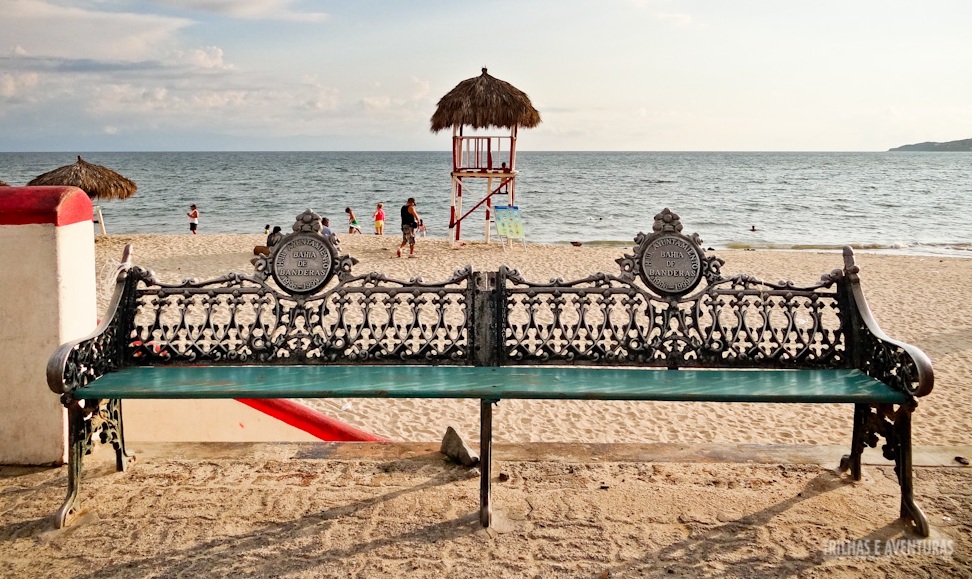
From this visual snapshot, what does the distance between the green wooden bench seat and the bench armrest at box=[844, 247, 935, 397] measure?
0.06 metres

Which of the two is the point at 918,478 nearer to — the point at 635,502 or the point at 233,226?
the point at 635,502

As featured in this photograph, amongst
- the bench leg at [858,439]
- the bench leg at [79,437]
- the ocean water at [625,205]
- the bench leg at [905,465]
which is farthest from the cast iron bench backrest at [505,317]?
the ocean water at [625,205]

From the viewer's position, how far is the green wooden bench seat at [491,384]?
3107 mm

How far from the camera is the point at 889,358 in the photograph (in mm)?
Answer: 3213

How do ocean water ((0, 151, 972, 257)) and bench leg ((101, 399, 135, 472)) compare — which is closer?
bench leg ((101, 399, 135, 472))

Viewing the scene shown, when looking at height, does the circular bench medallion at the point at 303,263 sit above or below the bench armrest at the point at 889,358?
above

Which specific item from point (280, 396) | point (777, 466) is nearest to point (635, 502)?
point (777, 466)

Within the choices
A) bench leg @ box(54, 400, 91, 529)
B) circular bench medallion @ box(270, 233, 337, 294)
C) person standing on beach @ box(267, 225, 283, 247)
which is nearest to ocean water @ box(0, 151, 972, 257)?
person standing on beach @ box(267, 225, 283, 247)

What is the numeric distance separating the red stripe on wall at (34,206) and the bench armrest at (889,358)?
3684mm

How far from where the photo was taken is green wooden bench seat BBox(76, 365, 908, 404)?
3107mm

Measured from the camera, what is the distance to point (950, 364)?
25.0 feet

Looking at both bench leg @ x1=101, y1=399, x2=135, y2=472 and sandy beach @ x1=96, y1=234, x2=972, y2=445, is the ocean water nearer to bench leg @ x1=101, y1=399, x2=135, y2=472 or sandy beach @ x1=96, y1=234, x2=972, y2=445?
sandy beach @ x1=96, y1=234, x2=972, y2=445

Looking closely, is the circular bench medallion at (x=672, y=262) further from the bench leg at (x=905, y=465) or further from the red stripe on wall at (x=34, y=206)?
the red stripe on wall at (x=34, y=206)

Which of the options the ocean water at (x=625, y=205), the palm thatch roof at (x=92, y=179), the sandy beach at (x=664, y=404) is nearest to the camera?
the sandy beach at (x=664, y=404)
